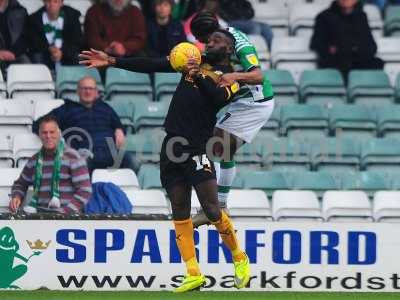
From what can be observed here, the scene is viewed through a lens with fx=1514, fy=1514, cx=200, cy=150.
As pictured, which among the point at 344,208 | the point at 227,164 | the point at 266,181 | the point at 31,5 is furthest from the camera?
the point at 31,5

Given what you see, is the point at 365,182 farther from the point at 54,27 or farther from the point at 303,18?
the point at 54,27

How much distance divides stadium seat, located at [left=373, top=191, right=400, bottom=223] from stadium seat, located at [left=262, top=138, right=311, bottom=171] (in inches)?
43.7

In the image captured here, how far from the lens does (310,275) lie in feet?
41.6

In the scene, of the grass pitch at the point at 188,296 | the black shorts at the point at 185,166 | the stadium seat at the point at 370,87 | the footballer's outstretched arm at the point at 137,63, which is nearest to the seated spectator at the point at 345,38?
the stadium seat at the point at 370,87

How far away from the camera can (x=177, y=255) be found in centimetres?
1262

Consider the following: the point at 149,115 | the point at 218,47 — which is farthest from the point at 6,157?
the point at 218,47

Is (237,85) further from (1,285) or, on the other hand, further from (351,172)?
(351,172)

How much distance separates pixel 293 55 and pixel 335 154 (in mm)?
1762

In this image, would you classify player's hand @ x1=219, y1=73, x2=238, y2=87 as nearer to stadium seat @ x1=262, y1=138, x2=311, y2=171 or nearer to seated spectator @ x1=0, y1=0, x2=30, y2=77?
stadium seat @ x1=262, y1=138, x2=311, y2=171

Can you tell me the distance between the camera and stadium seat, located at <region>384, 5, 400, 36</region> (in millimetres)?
17547

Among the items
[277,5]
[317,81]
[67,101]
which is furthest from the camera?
[277,5]

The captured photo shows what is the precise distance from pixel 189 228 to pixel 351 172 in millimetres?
3893

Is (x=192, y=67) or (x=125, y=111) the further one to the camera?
(x=125, y=111)

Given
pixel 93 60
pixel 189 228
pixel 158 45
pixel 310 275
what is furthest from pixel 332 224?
pixel 158 45
